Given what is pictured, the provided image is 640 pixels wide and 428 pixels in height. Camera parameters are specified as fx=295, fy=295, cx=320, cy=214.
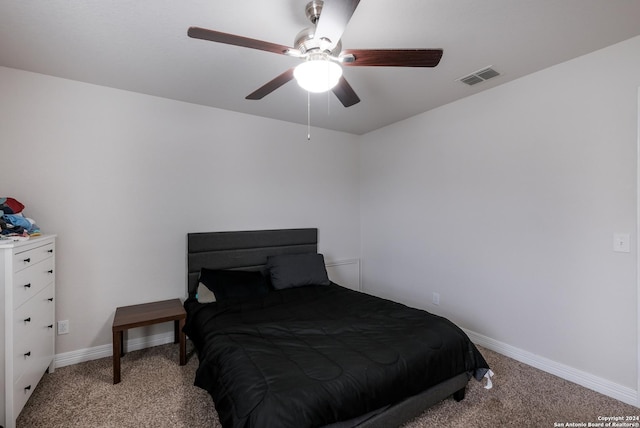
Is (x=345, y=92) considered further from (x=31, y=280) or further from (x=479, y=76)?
(x=31, y=280)

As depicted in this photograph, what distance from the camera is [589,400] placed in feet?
6.81

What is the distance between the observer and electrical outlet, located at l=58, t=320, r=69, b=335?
8.39ft

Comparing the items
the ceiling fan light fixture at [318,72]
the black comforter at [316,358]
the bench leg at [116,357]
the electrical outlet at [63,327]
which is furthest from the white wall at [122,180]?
the ceiling fan light fixture at [318,72]

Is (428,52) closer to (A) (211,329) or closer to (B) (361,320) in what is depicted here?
(B) (361,320)

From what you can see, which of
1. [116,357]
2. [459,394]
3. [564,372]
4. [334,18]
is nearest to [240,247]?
[116,357]

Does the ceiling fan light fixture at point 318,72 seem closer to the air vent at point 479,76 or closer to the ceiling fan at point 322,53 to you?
the ceiling fan at point 322,53

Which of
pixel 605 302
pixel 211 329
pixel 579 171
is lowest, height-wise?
pixel 211 329

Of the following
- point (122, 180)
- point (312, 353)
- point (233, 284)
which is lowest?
point (312, 353)

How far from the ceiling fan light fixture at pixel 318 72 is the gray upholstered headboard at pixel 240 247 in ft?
6.95

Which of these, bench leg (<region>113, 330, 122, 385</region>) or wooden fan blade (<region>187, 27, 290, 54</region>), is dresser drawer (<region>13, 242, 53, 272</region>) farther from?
wooden fan blade (<region>187, 27, 290, 54</region>)

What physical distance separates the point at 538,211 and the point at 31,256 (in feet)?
12.5

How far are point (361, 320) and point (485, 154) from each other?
2.01 metres

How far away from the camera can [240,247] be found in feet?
11.0

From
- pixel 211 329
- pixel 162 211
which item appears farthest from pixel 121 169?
pixel 211 329
